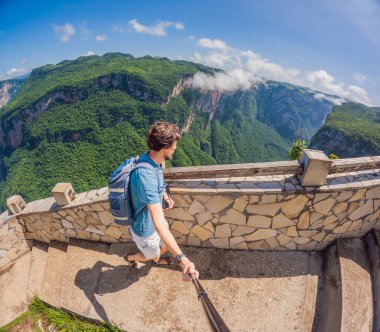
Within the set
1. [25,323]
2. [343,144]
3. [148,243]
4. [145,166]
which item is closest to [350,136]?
[343,144]

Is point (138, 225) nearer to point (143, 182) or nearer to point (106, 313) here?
point (143, 182)

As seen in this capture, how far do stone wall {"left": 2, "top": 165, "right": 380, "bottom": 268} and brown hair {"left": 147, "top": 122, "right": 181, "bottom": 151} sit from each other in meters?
1.24

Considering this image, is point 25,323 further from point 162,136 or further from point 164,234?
point 162,136

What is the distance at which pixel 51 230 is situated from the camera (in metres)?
4.39

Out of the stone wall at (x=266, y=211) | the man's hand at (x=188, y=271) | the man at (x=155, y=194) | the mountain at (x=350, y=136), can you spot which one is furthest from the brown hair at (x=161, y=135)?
the mountain at (x=350, y=136)

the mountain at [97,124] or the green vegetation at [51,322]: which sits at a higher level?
the green vegetation at [51,322]

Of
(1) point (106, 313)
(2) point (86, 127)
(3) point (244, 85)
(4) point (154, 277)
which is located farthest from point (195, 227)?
(3) point (244, 85)

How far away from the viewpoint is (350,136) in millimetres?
56188

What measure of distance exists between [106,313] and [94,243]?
1.39 metres

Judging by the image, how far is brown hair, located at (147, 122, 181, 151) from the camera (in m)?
1.92

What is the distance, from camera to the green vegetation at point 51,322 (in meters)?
3.02

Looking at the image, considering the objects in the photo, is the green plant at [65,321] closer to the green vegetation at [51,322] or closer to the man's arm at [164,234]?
Answer: the green vegetation at [51,322]

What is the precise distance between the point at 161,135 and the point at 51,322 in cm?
366

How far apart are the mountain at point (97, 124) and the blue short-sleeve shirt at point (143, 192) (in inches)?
2233
